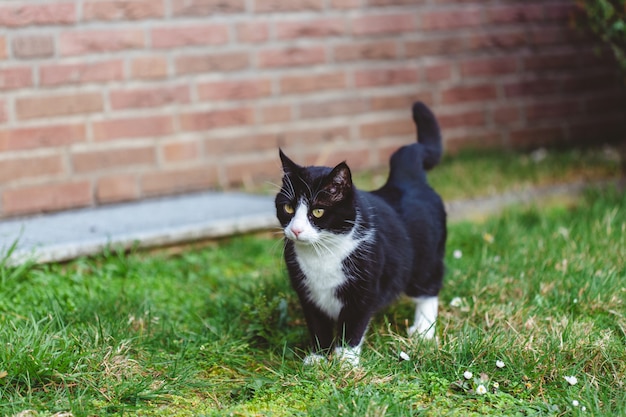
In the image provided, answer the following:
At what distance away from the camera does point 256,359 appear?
111 inches

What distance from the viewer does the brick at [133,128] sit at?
4508 mm

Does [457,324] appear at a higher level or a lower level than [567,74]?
lower

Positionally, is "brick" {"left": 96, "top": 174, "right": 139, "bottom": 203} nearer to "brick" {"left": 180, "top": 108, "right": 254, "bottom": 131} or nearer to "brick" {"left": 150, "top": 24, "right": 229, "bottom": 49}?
"brick" {"left": 180, "top": 108, "right": 254, "bottom": 131}

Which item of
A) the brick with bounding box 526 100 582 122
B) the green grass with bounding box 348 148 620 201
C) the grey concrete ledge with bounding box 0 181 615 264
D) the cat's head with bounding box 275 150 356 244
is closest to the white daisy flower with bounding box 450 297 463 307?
the cat's head with bounding box 275 150 356 244

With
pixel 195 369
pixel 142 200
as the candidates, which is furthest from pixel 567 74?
pixel 195 369

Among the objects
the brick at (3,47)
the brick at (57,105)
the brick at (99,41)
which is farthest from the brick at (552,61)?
the brick at (3,47)

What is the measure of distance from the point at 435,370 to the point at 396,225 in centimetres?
57

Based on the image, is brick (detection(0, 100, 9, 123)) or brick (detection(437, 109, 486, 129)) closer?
brick (detection(0, 100, 9, 123))

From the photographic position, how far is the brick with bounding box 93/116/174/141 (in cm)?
451

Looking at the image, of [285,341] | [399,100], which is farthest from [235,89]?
[285,341]

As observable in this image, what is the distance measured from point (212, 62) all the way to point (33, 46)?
3.31 feet

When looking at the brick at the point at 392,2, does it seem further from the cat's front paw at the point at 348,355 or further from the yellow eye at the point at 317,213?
the cat's front paw at the point at 348,355

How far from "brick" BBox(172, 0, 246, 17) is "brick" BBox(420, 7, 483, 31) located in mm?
1288

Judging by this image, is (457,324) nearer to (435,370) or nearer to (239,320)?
(435,370)
